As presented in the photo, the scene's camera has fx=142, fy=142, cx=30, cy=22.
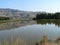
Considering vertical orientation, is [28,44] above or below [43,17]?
above

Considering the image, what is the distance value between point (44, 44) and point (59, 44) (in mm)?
3700

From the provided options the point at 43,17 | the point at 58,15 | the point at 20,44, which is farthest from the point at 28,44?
Result: the point at 43,17

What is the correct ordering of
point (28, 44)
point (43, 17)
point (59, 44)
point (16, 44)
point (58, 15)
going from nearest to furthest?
point (16, 44), point (28, 44), point (59, 44), point (58, 15), point (43, 17)

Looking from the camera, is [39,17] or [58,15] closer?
[58,15]

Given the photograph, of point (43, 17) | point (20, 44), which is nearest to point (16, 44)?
point (20, 44)

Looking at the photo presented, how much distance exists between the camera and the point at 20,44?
9352 mm

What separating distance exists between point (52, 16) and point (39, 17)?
30.8ft

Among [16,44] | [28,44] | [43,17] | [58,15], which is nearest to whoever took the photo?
[16,44]

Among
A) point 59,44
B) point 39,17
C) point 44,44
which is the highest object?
point 44,44

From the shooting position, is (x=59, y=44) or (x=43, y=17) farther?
(x=43, y=17)

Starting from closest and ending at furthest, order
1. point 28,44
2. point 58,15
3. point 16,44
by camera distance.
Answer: point 16,44, point 28,44, point 58,15

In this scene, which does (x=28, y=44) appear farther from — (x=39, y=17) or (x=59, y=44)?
(x=39, y=17)

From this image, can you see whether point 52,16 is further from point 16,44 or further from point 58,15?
point 16,44

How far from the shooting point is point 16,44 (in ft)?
30.2
